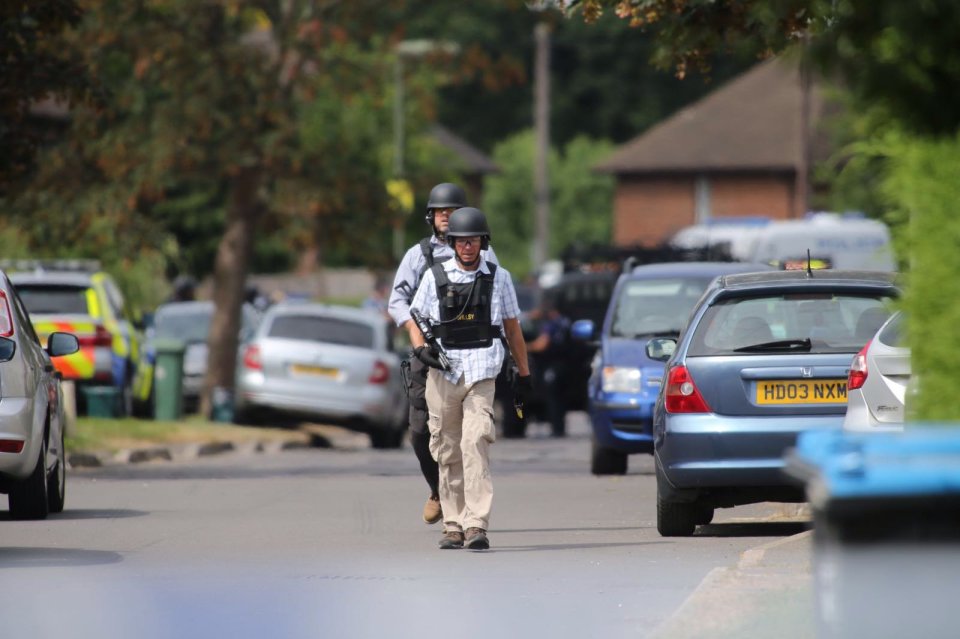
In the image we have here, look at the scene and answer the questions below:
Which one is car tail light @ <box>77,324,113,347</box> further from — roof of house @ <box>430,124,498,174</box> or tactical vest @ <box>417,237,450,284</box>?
roof of house @ <box>430,124,498,174</box>

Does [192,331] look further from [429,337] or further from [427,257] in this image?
[429,337]

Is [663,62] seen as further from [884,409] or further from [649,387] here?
[649,387]

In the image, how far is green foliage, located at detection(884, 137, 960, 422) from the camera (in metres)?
Result: 6.96

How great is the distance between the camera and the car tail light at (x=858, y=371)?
11.3 metres

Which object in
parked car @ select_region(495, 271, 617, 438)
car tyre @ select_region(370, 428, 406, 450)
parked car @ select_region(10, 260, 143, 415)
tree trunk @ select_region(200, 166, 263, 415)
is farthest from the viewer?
tree trunk @ select_region(200, 166, 263, 415)

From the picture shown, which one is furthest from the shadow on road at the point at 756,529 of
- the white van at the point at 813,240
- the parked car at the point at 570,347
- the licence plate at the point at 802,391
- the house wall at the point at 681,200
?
the house wall at the point at 681,200

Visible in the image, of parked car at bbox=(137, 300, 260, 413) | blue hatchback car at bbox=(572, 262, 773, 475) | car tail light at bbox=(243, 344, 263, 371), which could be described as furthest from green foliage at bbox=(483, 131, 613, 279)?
blue hatchback car at bbox=(572, 262, 773, 475)

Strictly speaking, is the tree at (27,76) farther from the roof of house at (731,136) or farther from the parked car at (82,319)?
the roof of house at (731,136)

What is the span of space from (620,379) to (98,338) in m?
8.14

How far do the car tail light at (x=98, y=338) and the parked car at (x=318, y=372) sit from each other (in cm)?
187

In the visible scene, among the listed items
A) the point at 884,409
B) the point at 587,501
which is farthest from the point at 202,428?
the point at 884,409

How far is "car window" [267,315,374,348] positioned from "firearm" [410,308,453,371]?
13303mm

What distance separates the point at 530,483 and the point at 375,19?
45.9 ft

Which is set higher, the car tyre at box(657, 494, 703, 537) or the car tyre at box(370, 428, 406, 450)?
the car tyre at box(657, 494, 703, 537)
